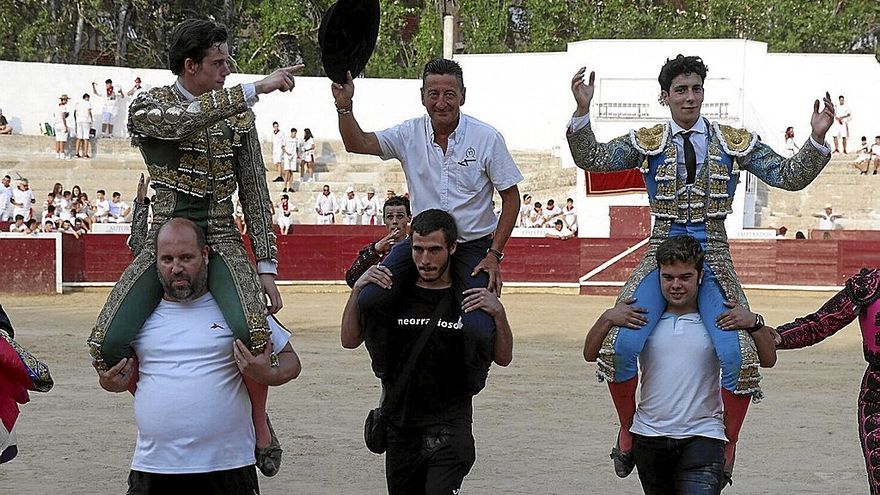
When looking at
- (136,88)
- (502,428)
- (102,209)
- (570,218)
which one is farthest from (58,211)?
(502,428)

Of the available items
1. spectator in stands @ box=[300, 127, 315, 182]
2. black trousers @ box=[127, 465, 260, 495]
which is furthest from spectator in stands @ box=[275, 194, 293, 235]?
black trousers @ box=[127, 465, 260, 495]

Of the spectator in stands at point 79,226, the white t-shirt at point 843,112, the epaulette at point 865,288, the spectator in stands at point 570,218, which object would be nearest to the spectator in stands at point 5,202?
the spectator in stands at point 79,226

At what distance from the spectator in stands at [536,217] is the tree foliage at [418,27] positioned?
12389mm

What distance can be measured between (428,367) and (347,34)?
47.5 inches

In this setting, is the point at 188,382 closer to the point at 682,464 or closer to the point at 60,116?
the point at 682,464

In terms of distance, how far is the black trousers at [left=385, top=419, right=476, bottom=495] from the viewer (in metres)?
4.55

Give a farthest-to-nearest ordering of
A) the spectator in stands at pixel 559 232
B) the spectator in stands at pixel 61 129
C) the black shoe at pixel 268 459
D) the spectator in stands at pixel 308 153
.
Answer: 1. the spectator in stands at pixel 308 153
2. the spectator in stands at pixel 61 129
3. the spectator in stands at pixel 559 232
4. the black shoe at pixel 268 459

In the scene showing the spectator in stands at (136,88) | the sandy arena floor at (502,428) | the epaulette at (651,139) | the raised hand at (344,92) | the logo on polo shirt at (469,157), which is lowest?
the sandy arena floor at (502,428)

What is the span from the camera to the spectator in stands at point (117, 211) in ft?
67.5

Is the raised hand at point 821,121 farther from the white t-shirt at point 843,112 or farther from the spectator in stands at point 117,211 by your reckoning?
the white t-shirt at point 843,112

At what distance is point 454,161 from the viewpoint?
4.84 m

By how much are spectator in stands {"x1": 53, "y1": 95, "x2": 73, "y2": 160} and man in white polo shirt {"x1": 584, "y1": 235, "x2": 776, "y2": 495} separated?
21.7 meters

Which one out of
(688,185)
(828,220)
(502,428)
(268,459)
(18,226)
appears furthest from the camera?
(828,220)

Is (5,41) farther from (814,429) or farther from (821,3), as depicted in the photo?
(814,429)
